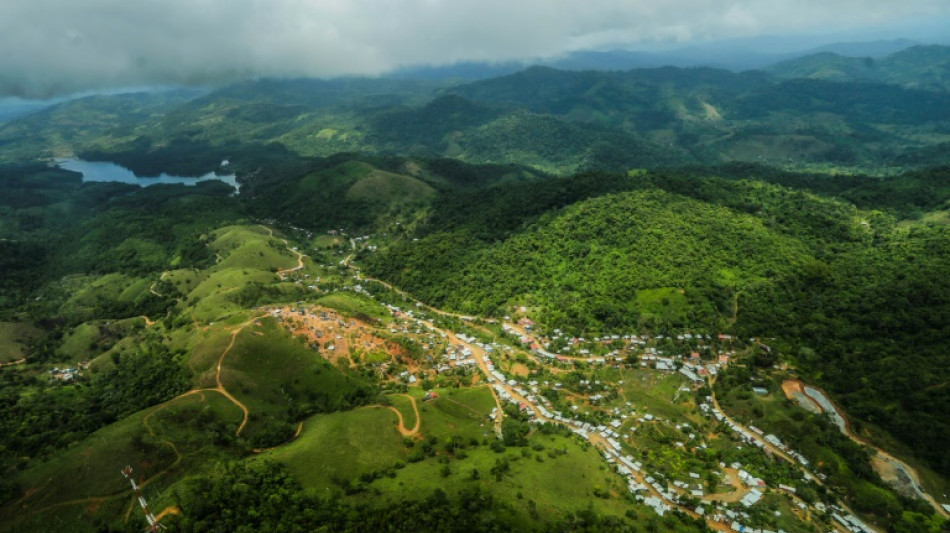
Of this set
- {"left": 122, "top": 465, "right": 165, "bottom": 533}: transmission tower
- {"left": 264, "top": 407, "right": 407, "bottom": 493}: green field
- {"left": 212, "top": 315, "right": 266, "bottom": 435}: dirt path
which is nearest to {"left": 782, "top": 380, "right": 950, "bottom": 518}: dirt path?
{"left": 264, "top": 407, "right": 407, "bottom": 493}: green field

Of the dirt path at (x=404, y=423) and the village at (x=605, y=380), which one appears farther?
the dirt path at (x=404, y=423)

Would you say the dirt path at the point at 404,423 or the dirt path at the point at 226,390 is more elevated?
the dirt path at the point at 226,390

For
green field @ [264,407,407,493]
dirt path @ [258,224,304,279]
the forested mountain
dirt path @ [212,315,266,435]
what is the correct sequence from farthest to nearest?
dirt path @ [258,224,304,279], dirt path @ [212,315,266,435], green field @ [264,407,407,493], the forested mountain

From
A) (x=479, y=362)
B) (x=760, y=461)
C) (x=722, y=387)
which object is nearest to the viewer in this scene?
(x=760, y=461)

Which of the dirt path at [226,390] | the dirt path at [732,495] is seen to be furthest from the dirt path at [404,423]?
the dirt path at [732,495]

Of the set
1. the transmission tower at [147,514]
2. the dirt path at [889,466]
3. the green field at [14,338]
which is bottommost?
the dirt path at [889,466]

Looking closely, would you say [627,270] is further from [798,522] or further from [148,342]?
[148,342]

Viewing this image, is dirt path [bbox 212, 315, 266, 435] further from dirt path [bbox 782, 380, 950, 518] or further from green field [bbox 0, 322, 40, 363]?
dirt path [bbox 782, 380, 950, 518]

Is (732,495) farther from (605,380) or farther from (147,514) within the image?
(147,514)

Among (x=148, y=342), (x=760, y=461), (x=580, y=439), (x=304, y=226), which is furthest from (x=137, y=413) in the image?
(x=304, y=226)

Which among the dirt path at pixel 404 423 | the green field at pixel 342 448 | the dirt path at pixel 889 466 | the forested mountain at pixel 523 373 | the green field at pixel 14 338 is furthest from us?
the green field at pixel 14 338

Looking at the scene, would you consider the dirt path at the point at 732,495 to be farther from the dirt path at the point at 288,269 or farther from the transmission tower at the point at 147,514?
the dirt path at the point at 288,269
